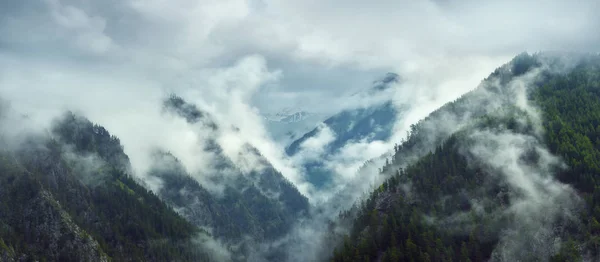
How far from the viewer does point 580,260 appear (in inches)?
7687

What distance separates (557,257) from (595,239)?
56.2 feet

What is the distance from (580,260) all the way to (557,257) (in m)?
8.31

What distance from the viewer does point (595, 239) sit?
198375mm

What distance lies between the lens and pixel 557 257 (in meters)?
196

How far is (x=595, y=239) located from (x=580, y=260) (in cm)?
1101
